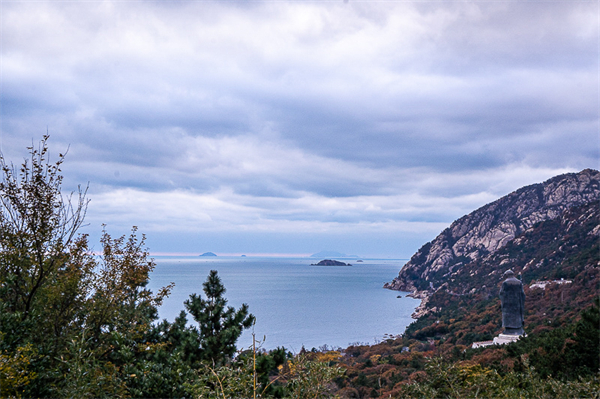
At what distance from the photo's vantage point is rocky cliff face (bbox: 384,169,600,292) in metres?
93.2

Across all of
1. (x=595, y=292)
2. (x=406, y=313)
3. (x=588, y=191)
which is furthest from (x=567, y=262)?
(x=588, y=191)

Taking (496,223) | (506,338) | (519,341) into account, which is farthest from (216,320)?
(496,223)

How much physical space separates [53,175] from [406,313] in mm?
85860

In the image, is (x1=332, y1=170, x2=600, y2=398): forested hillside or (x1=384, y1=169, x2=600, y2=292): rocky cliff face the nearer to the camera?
(x1=332, y1=170, x2=600, y2=398): forested hillside

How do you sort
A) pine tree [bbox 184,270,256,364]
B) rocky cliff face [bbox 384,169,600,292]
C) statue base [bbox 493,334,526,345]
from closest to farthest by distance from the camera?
1. pine tree [bbox 184,270,256,364]
2. statue base [bbox 493,334,526,345]
3. rocky cliff face [bbox 384,169,600,292]

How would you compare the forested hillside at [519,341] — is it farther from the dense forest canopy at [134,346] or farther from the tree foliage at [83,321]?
the tree foliage at [83,321]

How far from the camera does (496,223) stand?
104688mm

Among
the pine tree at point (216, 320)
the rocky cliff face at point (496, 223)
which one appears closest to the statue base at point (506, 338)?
the pine tree at point (216, 320)

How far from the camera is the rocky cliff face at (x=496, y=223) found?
9325 cm

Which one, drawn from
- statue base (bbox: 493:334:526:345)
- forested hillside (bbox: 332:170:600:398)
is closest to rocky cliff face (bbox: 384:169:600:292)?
forested hillside (bbox: 332:170:600:398)

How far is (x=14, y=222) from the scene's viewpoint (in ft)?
26.6

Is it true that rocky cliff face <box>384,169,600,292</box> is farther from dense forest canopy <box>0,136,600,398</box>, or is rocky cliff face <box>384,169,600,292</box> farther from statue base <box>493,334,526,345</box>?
dense forest canopy <box>0,136,600,398</box>

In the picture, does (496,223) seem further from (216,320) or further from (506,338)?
(216,320)

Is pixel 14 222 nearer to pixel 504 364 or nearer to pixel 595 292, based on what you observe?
pixel 504 364
